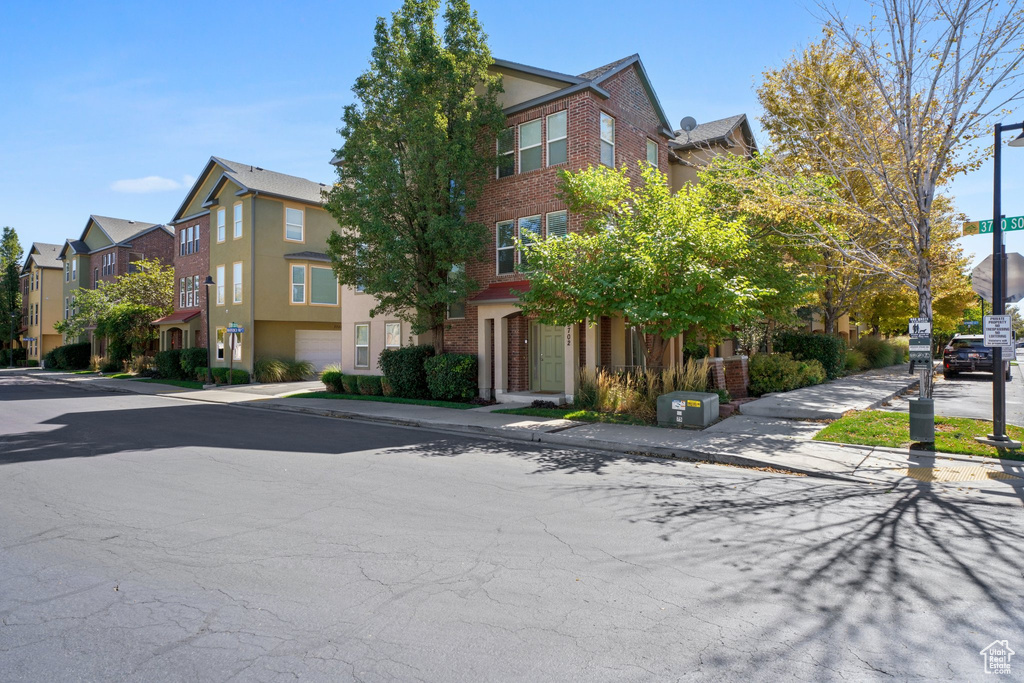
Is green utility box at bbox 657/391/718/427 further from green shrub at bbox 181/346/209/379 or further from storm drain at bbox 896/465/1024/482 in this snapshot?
green shrub at bbox 181/346/209/379

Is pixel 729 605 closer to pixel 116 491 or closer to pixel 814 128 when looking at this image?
pixel 116 491

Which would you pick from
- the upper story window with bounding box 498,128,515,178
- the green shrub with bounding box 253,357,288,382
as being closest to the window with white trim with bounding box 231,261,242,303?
the green shrub with bounding box 253,357,288,382

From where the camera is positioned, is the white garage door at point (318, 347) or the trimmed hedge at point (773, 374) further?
the white garage door at point (318, 347)

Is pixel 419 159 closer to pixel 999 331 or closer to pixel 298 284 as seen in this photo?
pixel 999 331

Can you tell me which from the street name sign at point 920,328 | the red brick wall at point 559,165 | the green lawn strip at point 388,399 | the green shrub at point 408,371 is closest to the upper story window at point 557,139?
the red brick wall at point 559,165

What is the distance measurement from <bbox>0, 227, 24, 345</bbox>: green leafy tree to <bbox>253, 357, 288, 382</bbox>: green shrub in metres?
45.3

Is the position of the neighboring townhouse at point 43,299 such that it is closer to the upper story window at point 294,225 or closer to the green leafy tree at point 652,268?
the upper story window at point 294,225

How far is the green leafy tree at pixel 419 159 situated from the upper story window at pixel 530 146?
2.74 feet

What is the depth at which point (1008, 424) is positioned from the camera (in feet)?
37.9

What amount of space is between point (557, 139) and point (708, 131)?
9.30 meters

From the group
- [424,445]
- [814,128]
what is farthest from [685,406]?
[814,128]

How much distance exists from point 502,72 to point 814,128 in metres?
9.60

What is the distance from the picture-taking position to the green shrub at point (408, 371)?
62.6ft

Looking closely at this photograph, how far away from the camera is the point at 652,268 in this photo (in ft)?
40.1
